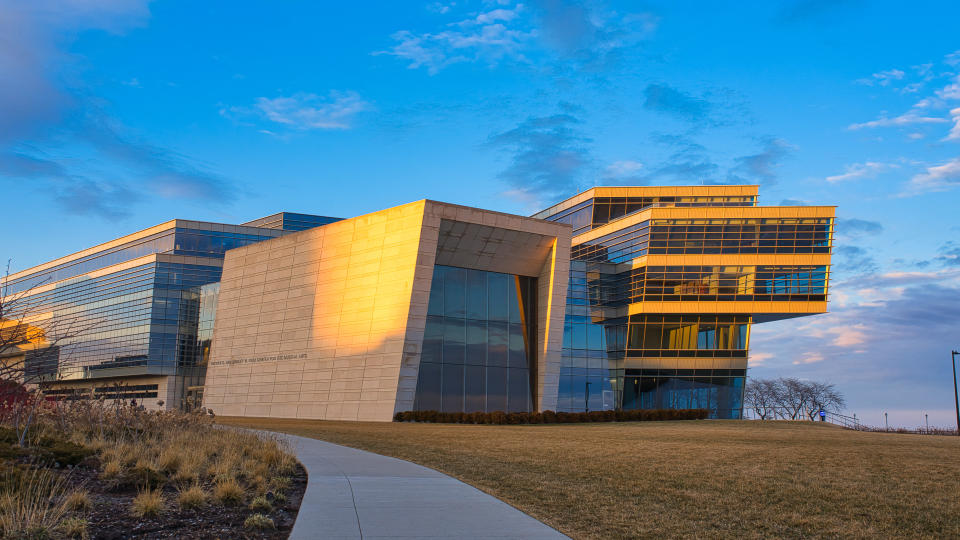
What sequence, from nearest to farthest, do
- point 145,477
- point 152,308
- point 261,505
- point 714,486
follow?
point 261,505 → point 145,477 → point 714,486 → point 152,308

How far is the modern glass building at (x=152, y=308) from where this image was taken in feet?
228

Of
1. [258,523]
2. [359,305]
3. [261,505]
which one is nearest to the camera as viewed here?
[258,523]

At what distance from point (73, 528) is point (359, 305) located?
3403cm

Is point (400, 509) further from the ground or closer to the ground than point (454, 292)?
closer to the ground

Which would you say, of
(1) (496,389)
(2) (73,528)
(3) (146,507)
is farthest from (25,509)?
(1) (496,389)

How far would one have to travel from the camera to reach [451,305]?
42469mm

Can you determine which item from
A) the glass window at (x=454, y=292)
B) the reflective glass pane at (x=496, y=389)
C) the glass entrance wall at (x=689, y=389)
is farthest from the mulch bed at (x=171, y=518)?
the glass entrance wall at (x=689, y=389)

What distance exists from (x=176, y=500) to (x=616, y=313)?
52774 mm

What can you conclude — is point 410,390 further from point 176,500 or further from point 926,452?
point 176,500

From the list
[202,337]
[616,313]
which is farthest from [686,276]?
[202,337]

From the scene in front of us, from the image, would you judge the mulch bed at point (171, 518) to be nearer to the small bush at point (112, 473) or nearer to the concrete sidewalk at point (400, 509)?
the small bush at point (112, 473)

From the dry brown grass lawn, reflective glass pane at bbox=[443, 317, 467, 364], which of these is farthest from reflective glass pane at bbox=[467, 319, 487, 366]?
the dry brown grass lawn

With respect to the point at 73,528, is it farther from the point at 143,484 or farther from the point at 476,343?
the point at 476,343

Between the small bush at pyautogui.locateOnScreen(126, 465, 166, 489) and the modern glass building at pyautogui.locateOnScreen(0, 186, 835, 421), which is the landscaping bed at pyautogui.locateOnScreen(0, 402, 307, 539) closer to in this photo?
the small bush at pyautogui.locateOnScreen(126, 465, 166, 489)
